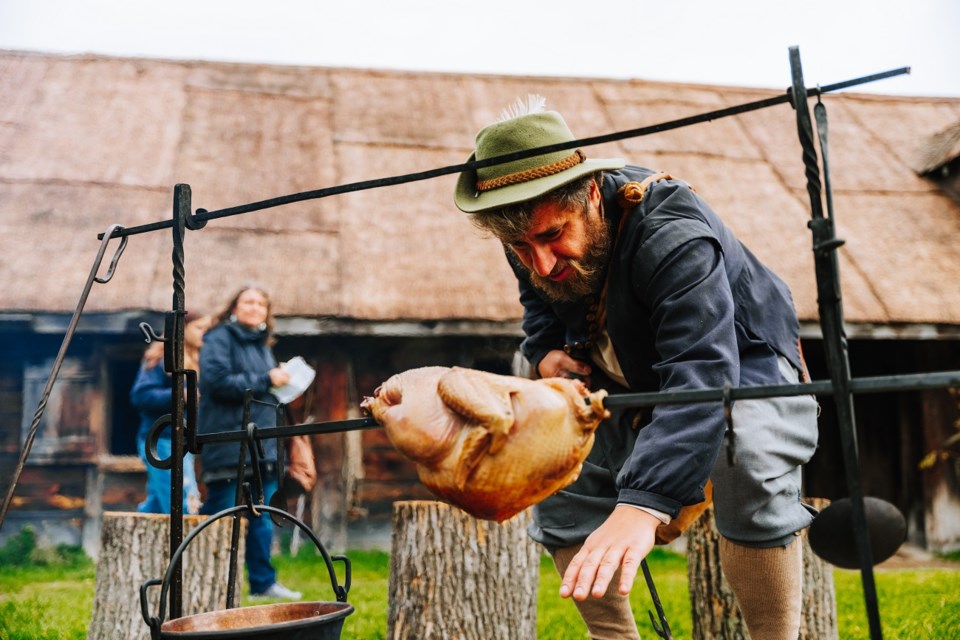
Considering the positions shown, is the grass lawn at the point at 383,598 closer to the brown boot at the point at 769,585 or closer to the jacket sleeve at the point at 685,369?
the brown boot at the point at 769,585

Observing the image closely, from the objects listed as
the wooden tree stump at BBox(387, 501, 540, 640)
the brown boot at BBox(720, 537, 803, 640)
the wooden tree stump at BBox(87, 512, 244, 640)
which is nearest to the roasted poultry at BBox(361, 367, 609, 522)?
the brown boot at BBox(720, 537, 803, 640)

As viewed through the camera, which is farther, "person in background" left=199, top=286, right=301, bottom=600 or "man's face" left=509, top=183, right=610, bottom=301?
"person in background" left=199, top=286, right=301, bottom=600

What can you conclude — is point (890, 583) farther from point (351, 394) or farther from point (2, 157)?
point (2, 157)

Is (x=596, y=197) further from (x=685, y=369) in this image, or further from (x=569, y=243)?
(x=685, y=369)

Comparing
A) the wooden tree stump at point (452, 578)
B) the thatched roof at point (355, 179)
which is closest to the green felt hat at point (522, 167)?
the wooden tree stump at point (452, 578)

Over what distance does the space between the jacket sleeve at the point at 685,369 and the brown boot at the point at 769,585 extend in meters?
0.51

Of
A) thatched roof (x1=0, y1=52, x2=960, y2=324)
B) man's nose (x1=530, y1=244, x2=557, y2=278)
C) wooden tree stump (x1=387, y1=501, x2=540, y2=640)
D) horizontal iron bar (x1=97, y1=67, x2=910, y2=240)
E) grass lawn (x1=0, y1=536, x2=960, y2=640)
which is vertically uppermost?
thatched roof (x1=0, y1=52, x2=960, y2=324)

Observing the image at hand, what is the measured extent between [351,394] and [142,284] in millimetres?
2364

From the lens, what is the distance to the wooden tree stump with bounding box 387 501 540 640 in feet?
14.4

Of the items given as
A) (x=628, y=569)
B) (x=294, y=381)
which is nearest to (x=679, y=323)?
(x=628, y=569)

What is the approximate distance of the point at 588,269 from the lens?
274 centimetres

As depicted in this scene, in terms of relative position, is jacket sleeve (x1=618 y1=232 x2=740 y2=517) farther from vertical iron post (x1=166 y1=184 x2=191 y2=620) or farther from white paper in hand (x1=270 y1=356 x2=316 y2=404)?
white paper in hand (x1=270 y1=356 x2=316 y2=404)

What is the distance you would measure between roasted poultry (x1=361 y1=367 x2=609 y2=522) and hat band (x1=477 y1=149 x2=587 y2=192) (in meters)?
0.73

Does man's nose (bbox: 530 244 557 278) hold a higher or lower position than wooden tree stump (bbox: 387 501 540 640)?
higher
